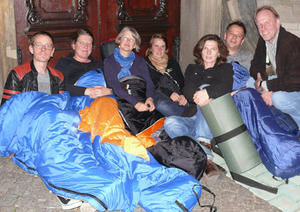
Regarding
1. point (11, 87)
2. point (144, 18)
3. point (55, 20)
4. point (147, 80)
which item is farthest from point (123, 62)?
point (144, 18)

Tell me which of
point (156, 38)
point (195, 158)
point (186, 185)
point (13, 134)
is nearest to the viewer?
point (186, 185)

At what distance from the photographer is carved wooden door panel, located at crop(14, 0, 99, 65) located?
10.0ft

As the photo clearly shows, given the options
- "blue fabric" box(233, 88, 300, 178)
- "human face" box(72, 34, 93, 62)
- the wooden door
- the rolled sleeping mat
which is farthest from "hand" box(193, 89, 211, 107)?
the wooden door

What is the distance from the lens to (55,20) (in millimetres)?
3240

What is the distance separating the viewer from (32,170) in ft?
Result: 7.66

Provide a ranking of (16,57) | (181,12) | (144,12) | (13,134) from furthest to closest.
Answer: (181,12) < (144,12) < (16,57) < (13,134)

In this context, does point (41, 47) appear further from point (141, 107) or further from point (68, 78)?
point (141, 107)

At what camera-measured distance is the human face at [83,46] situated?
117 inches

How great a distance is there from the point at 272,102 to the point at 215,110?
0.69 meters

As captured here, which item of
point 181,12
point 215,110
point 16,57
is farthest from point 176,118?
point 181,12

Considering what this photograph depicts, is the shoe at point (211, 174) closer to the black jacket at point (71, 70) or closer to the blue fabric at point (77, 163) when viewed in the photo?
the blue fabric at point (77, 163)

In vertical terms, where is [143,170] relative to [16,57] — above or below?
below

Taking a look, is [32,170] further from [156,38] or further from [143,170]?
[156,38]

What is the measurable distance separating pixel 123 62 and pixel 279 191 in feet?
5.66
